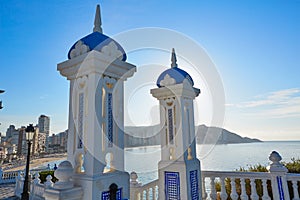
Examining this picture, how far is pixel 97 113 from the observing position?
6.81ft

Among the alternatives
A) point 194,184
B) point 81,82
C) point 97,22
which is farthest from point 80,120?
point 194,184

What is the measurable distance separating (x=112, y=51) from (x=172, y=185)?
A: 2462 mm

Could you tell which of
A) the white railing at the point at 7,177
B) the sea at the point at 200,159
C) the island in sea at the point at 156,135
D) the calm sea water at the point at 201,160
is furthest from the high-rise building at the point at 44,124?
the island in sea at the point at 156,135

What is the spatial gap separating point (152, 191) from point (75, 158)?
202cm

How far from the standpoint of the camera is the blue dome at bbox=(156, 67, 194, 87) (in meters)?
3.62

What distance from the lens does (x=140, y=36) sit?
3.17 meters

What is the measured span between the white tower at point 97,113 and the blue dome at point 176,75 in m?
1.36

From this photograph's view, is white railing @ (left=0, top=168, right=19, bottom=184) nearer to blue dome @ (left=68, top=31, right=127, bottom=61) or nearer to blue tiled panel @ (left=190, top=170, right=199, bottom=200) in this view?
blue tiled panel @ (left=190, top=170, right=199, bottom=200)

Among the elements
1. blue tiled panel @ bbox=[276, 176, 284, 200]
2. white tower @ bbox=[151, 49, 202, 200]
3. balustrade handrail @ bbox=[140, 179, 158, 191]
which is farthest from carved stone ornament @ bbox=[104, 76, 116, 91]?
blue tiled panel @ bbox=[276, 176, 284, 200]

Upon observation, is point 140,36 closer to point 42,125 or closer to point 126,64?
point 126,64

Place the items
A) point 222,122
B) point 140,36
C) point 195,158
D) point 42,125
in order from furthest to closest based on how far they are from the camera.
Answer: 1. point 42,125
2. point 222,122
3. point 195,158
4. point 140,36

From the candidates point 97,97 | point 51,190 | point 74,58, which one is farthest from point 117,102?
point 51,190

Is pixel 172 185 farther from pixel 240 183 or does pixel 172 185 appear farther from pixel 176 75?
pixel 176 75

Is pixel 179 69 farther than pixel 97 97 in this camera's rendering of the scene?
Yes
